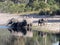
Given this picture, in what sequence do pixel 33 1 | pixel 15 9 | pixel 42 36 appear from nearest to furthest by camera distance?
pixel 42 36 → pixel 15 9 → pixel 33 1

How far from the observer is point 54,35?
4122cm

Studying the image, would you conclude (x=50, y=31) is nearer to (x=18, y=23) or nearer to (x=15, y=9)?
(x=18, y=23)

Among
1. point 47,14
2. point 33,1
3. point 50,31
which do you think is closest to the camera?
point 50,31

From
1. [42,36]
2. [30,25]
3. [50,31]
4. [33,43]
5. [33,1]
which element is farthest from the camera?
[33,1]

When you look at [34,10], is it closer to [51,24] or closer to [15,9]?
[15,9]

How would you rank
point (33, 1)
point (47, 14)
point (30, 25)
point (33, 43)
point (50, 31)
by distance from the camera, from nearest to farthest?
point (33, 43) < point (50, 31) < point (30, 25) < point (47, 14) < point (33, 1)

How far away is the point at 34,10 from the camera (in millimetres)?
78312

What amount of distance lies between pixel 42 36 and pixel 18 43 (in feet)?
20.3

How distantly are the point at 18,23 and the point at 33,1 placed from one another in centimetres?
3535

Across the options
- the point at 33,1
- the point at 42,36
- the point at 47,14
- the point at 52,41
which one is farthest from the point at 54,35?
the point at 33,1

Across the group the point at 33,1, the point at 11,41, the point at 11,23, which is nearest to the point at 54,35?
the point at 11,41

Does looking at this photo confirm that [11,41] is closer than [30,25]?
Yes

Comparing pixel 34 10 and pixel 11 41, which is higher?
pixel 11 41

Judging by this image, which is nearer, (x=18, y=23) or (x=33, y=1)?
(x=18, y=23)
